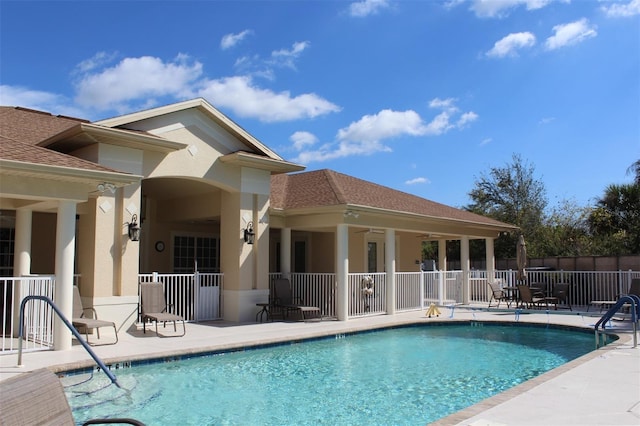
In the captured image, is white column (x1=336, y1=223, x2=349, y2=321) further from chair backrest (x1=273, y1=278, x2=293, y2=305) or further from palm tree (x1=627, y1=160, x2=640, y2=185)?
palm tree (x1=627, y1=160, x2=640, y2=185)

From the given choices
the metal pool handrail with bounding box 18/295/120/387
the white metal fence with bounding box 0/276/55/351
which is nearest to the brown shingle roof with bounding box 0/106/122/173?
the white metal fence with bounding box 0/276/55/351

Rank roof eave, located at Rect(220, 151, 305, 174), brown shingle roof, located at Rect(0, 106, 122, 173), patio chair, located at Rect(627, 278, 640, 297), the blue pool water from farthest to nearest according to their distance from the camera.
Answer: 1. patio chair, located at Rect(627, 278, 640, 297)
2. roof eave, located at Rect(220, 151, 305, 174)
3. brown shingle roof, located at Rect(0, 106, 122, 173)
4. the blue pool water

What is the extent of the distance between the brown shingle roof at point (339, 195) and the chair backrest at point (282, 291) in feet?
7.33

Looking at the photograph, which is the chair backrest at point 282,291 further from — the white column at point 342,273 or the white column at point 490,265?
the white column at point 490,265

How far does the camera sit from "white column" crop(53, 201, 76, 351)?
9680mm

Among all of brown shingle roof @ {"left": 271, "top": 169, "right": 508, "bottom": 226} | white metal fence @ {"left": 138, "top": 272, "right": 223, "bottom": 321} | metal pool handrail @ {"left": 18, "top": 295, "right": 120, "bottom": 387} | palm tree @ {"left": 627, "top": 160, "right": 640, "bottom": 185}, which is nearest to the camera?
metal pool handrail @ {"left": 18, "top": 295, "right": 120, "bottom": 387}

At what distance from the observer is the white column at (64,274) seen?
9.68 m

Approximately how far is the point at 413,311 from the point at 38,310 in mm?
11517

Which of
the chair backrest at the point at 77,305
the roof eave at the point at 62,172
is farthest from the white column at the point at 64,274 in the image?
the chair backrest at the point at 77,305

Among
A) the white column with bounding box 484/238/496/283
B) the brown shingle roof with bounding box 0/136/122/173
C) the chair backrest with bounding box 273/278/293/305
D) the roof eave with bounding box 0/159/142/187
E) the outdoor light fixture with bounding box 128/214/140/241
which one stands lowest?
the chair backrest with bounding box 273/278/293/305

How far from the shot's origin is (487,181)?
4309 cm

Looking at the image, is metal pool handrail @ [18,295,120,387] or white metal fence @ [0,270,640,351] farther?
white metal fence @ [0,270,640,351]

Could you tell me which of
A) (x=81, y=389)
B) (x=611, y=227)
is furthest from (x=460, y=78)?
(x=81, y=389)

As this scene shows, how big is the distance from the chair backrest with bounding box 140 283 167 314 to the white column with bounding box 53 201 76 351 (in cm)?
265
